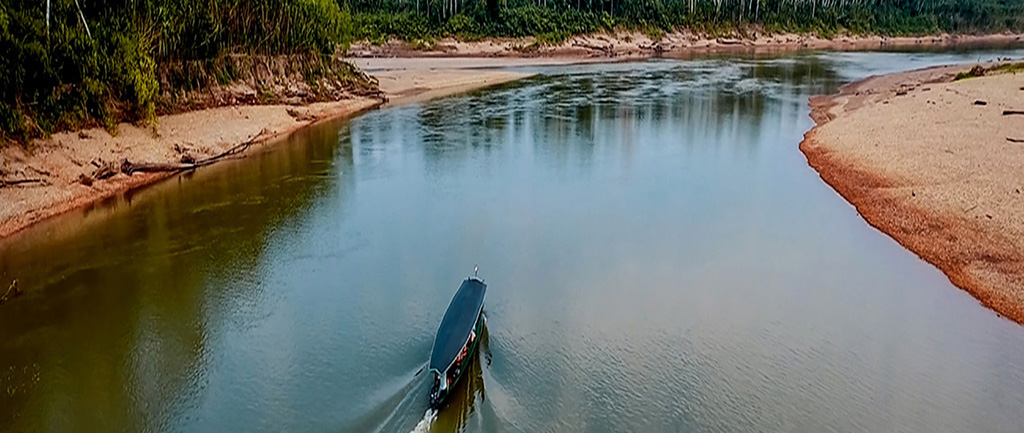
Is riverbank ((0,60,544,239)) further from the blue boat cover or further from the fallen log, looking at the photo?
the blue boat cover

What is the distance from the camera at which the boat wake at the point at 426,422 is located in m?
9.52

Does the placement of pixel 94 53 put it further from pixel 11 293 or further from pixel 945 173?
pixel 945 173

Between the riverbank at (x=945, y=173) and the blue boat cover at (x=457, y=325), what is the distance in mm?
9232

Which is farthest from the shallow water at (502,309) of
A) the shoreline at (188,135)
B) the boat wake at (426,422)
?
the shoreline at (188,135)

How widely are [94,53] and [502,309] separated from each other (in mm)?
15435

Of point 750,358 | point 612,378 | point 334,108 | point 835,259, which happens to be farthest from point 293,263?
point 334,108

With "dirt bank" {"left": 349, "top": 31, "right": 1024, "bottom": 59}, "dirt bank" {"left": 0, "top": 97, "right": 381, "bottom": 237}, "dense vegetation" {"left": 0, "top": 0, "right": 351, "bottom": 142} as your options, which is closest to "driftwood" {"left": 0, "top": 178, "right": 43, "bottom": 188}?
"dirt bank" {"left": 0, "top": 97, "right": 381, "bottom": 237}

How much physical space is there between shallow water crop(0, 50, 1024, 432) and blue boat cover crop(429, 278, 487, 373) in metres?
0.64

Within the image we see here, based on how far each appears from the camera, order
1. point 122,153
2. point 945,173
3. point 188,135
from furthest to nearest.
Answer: point 188,135, point 122,153, point 945,173

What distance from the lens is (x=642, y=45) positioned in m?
81.2

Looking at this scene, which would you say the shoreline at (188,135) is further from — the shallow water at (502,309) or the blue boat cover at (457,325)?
the blue boat cover at (457,325)

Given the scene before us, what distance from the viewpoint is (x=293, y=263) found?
15594 mm

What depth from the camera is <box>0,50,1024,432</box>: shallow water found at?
406 inches

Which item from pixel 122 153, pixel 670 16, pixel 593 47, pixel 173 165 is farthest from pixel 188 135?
pixel 670 16
